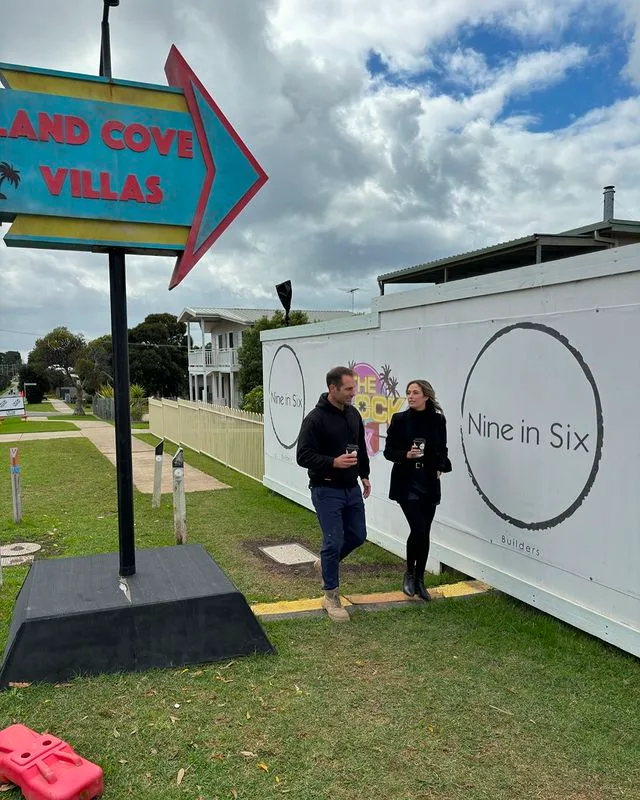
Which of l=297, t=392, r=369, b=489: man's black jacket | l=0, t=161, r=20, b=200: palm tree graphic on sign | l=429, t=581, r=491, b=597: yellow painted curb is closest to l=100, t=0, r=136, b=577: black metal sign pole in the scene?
l=0, t=161, r=20, b=200: palm tree graphic on sign

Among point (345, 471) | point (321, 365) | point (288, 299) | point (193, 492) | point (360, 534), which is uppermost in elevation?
point (288, 299)

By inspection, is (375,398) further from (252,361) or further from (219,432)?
(252,361)

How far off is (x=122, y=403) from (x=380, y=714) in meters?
2.49

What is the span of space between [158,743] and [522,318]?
11.8 ft

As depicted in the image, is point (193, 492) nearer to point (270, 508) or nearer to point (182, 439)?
point (270, 508)

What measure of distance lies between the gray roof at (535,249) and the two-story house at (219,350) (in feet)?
83.2

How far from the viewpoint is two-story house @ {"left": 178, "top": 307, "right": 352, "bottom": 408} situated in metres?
40.4

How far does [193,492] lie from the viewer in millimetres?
10523

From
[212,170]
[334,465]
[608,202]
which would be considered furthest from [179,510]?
[608,202]

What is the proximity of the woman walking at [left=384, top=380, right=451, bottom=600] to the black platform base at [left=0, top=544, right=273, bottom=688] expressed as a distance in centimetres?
153

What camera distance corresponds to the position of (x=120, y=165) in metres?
4.15

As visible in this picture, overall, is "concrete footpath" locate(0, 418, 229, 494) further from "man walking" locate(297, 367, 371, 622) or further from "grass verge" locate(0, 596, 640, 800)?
"grass verge" locate(0, 596, 640, 800)

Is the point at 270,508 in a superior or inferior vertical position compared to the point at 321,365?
inferior

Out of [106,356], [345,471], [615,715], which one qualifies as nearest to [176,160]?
[345,471]
